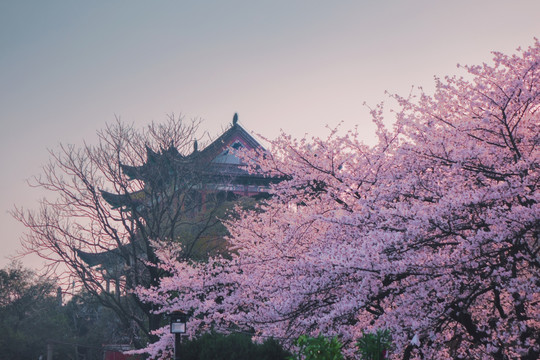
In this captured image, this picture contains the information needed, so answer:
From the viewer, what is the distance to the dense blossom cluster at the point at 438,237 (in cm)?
625

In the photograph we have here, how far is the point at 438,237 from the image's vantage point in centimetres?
628

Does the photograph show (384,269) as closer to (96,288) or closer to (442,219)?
(442,219)

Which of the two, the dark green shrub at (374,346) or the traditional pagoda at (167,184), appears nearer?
the dark green shrub at (374,346)

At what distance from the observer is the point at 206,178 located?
792 inches

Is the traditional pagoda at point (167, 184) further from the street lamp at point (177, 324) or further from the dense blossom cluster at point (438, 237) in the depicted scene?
the dense blossom cluster at point (438, 237)

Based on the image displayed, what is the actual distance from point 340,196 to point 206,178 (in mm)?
11143

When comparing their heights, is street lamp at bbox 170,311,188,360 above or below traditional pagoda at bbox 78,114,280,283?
below

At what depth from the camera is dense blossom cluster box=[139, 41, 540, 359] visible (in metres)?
6.25

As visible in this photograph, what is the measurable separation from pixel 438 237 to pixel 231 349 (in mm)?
3713

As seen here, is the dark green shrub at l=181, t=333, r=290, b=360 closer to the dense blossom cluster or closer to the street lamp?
the dense blossom cluster

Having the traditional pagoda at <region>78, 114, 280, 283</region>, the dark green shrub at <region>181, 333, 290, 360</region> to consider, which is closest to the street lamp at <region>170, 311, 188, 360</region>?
the dark green shrub at <region>181, 333, 290, 360</region>

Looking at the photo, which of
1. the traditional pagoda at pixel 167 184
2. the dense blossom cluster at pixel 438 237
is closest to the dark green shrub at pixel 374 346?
the dense blossom cluster at pixel 438 237

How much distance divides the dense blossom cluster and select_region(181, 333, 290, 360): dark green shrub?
500 millimetres

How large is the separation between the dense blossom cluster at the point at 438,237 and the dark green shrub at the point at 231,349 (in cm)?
50
